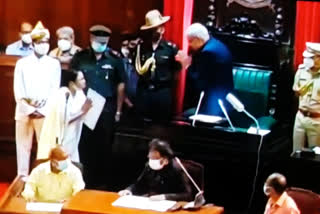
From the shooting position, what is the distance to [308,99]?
693cm

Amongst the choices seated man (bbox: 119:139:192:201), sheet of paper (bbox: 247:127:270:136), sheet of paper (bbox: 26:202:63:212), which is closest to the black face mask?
sheet of paper (bbox: 247:127:270:136)

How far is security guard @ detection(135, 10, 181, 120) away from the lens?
7309mm

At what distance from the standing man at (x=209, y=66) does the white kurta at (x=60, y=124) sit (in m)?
1.12

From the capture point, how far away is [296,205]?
514cm

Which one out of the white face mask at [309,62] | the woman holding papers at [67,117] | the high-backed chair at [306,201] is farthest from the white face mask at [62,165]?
the white face mask at [309,62]

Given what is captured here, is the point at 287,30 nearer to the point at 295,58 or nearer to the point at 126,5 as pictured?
the point at 295,58

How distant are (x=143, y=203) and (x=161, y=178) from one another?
442 mm

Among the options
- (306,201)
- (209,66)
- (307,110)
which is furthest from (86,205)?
(307,110)

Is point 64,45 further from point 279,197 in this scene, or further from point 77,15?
point 279,197

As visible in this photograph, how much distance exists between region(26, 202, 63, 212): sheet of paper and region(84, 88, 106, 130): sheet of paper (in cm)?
213

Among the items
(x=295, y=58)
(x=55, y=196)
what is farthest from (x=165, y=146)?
(x=295, y=58)

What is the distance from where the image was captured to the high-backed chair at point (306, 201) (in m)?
5.12

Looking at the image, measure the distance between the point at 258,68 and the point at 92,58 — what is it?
60.1 inches

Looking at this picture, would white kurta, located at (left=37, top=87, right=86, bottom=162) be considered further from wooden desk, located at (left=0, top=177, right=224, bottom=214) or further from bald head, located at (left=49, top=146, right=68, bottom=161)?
wooden desk, located at (left=0, top=177, right=224, bottom=214)
